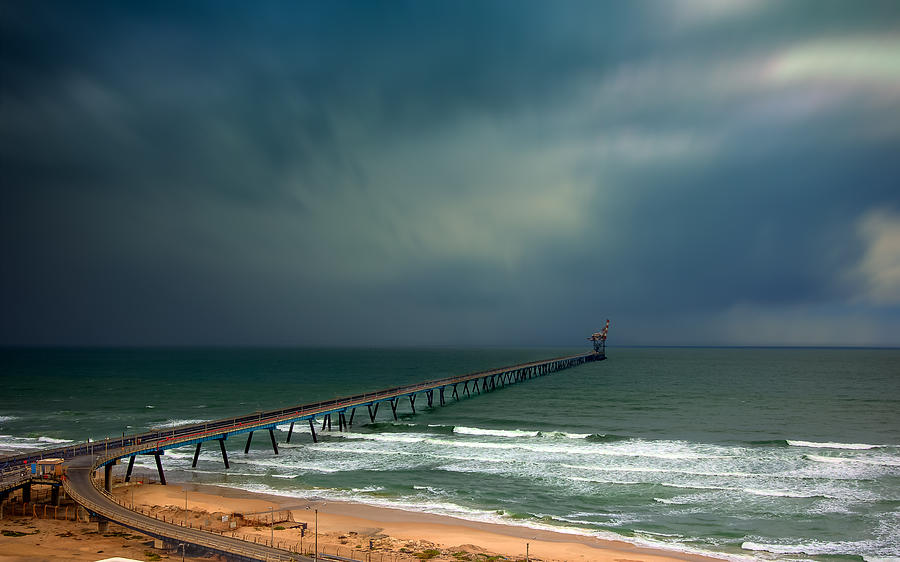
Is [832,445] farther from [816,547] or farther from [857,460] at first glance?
[816,547]

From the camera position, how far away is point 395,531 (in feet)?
100

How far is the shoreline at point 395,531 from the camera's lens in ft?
89.6

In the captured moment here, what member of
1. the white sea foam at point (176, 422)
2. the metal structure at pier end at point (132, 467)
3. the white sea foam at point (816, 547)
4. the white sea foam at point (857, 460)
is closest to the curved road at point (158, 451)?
the metal structure at pier end at point (132, 467)

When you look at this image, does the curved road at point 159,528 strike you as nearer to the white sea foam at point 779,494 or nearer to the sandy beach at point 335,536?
the sandy beach at point 335,536

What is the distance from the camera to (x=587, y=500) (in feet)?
120

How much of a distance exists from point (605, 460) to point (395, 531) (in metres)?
23.8

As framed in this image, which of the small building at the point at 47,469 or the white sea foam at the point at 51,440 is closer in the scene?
the small building at the point at 47,469

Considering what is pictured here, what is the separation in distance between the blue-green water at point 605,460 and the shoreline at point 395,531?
1564 mm

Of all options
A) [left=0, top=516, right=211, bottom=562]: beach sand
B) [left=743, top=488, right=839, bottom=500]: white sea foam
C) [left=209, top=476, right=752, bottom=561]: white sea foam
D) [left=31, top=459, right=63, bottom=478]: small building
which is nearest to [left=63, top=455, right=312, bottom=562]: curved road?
[left=0, top=516, right=211, bottom=562]: beach sand

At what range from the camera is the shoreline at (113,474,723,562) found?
27297 millimetres

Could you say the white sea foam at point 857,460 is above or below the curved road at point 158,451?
below

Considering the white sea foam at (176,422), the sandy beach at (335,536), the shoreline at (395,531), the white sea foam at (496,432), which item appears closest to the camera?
the sandy beach at (335,536)

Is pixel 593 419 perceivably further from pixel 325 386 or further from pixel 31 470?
pixel 325 386

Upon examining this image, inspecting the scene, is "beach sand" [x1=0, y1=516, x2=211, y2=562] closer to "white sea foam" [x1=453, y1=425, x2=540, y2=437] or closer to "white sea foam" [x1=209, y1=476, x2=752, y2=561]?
"white sea foam" [x1=209, y1=476, x2=752, y2=561]
